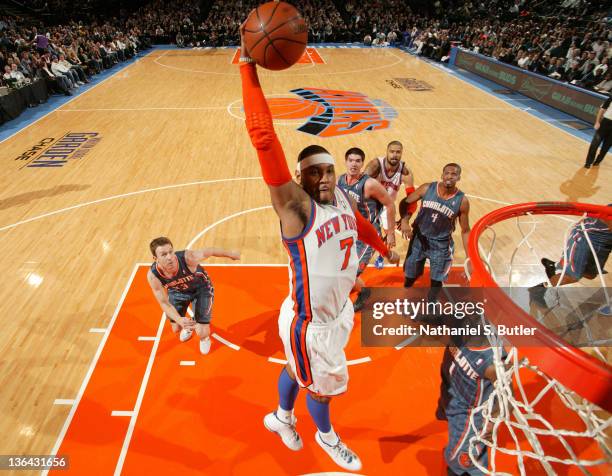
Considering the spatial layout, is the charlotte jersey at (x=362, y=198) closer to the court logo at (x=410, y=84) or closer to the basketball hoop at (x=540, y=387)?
the basketball hoop at (x=540, y=387)

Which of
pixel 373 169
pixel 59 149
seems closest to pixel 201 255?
pixel 373 169

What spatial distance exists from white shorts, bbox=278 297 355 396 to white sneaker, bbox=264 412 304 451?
0.73 metres

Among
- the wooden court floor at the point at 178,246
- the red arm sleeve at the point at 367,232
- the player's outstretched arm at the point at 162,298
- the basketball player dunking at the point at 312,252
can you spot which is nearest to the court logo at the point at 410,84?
the wooden court floor at the point at 178,246

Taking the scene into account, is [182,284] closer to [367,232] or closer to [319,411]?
[319,411]

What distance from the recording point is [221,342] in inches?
162

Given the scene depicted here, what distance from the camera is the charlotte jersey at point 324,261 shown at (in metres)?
2.07

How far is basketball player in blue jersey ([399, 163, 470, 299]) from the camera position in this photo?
12.8 feet

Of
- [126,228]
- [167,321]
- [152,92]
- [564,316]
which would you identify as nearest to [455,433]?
[564,316]

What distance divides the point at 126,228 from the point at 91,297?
1680mm

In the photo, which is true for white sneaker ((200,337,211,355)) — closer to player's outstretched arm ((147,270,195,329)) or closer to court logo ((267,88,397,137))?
player's outstretched arm ((147,270,195,329))

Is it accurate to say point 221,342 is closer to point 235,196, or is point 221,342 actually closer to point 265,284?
point 265,284

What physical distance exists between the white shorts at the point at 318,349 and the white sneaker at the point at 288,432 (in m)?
0.73

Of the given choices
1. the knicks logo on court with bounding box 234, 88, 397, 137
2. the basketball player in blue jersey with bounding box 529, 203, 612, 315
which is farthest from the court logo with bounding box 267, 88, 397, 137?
the basketball player in blue jersey with bounding box 529, 203, 612, 315

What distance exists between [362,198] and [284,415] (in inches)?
90.5
